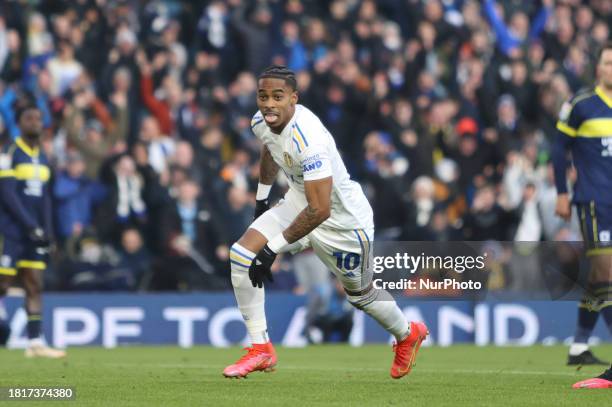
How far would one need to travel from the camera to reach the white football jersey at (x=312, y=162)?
32.7 feet

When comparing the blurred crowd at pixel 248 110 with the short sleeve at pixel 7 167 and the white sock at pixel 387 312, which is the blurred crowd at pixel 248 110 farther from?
the white sock at pixel 387 312

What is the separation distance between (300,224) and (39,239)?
5.62 meters

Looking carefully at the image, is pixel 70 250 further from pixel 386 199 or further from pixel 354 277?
pixel 354 277

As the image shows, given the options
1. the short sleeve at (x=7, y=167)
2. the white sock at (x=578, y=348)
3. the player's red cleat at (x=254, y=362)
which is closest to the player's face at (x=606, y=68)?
the white sock at (x=578, y=348)

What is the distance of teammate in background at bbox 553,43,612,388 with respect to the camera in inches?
452

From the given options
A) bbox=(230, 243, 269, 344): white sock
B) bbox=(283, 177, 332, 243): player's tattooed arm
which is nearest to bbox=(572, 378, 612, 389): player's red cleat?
bbox=(283, 177, 332, 243): player's tattooed arm

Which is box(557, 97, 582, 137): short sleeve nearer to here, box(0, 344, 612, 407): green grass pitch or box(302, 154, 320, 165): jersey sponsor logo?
box(0, 344, 612, 407): green grass pitch

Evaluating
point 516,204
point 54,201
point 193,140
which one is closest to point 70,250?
point 54,201

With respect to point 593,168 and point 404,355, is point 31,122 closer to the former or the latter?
point 404,355

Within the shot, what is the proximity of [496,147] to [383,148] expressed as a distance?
5.86 feet

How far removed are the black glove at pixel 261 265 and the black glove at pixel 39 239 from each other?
17.5 feet

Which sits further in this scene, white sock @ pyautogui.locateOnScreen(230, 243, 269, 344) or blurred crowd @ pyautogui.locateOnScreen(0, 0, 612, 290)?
blurred crowd @ pyautogui.locateOnScreen(0, 0, 612, 290)

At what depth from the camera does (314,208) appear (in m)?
9.94

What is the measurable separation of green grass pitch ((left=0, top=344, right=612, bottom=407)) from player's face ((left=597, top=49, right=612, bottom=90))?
2.44m
